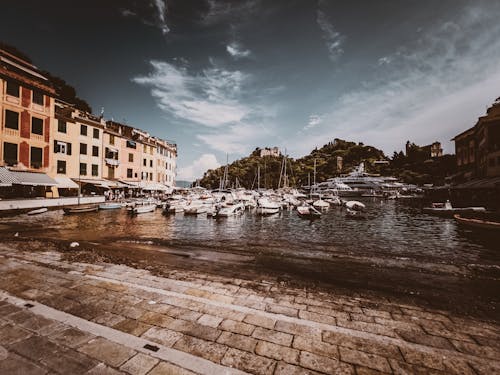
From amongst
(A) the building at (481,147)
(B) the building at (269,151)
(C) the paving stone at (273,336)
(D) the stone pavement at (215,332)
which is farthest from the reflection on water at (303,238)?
(B) the building at (269,151)

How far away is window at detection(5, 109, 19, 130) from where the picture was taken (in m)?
25.3

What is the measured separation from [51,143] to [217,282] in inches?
1368

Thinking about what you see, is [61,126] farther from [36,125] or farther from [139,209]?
[139,209]

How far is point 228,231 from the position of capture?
21.0 meters

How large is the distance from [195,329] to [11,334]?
3.08m

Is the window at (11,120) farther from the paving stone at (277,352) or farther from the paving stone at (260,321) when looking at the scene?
the paving stone at (277,352)

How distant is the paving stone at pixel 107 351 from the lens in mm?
3406

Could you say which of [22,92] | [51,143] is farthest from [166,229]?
[22,92]

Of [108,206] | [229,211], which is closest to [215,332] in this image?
[229,211]

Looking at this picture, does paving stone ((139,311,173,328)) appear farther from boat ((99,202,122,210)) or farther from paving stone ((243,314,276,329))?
boat ((99,202,122,210))

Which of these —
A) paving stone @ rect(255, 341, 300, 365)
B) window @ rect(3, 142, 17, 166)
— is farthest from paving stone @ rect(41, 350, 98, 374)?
window @ rect(3, 142, 17, 166)

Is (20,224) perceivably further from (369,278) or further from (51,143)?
(369,278)

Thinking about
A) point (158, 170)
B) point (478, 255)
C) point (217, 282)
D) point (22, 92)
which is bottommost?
point (478, 255)

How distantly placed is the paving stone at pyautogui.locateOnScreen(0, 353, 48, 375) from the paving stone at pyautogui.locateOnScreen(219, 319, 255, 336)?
2.66 metres
